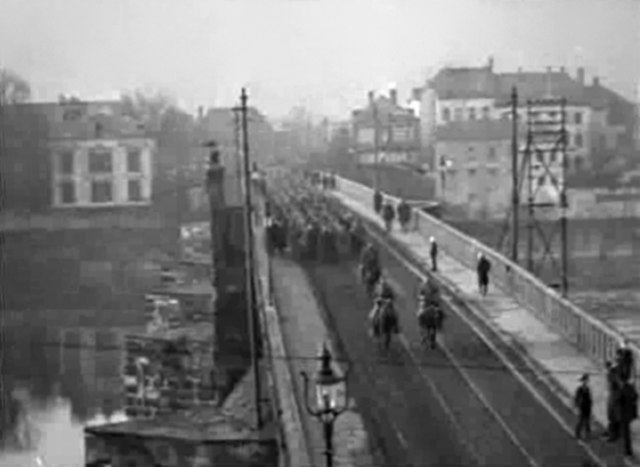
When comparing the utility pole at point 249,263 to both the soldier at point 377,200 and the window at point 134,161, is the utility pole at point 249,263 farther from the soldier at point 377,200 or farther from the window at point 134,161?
the soldier at point 377,200

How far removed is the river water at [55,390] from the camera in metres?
5.32

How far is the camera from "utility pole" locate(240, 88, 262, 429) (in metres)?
5.35

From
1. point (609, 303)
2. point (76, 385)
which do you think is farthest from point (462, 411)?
point (76, 385)

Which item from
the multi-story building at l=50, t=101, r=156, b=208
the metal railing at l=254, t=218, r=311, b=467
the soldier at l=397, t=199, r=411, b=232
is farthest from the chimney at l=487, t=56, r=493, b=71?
the multi-story building at l=50, t=101, r=156, b=208

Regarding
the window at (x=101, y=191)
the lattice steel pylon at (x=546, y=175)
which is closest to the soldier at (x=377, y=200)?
the lattice steel pylon at (x=546, y=175)

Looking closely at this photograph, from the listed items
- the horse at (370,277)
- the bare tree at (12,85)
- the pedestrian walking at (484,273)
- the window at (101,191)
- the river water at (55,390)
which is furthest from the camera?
the pedestrian walking at (484,273)

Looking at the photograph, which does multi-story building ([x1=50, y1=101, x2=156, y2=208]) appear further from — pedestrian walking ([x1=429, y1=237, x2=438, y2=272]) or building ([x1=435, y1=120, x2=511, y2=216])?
pedestrian walking ([x1=429, y1=237, x2=438, y2=272])

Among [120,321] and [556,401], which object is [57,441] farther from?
[556,401]

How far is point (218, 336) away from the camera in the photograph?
5.53 m

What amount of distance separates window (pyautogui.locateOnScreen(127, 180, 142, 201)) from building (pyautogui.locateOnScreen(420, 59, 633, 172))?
1063mm

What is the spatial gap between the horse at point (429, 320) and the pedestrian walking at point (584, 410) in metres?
0.65

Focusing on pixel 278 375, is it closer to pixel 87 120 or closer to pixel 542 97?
pixel 87 120

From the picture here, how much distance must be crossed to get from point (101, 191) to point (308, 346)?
3.05 ft

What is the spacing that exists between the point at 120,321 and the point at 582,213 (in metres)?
1.77
